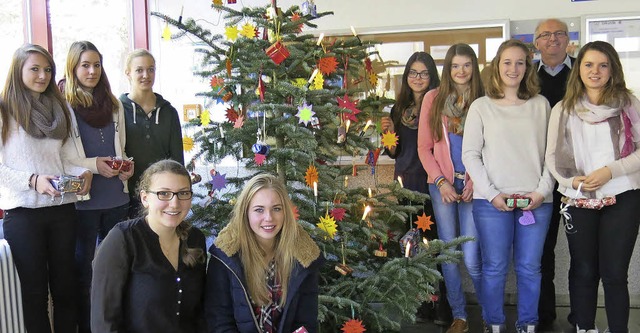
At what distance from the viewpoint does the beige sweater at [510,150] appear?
326 cm

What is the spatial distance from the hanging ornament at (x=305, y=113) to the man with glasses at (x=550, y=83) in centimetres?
155

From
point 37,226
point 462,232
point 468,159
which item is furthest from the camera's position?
point 462,232

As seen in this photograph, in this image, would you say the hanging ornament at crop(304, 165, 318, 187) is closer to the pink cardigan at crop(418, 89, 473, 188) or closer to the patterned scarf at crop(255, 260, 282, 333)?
the patterned scarf at crop(255, 260, 282, 333)

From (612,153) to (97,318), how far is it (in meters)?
2.46

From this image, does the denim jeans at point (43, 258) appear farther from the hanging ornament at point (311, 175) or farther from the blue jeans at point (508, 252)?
the blue jeans at point (508, 252)

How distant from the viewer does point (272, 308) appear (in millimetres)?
2279

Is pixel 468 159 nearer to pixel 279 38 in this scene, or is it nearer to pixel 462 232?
pixel 462 232

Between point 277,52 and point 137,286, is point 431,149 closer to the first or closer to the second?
point 277,52

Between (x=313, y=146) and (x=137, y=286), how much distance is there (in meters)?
1.10

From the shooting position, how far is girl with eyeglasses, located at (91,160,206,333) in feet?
6.62

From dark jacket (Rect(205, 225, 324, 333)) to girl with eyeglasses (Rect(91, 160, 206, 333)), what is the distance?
0.05 m

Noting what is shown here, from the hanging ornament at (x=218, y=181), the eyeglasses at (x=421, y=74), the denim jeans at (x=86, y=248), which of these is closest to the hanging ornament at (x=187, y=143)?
the hanging ornament at (x=218, y=181)

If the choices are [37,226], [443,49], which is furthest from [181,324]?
[443,49]

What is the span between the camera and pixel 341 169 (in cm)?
323
